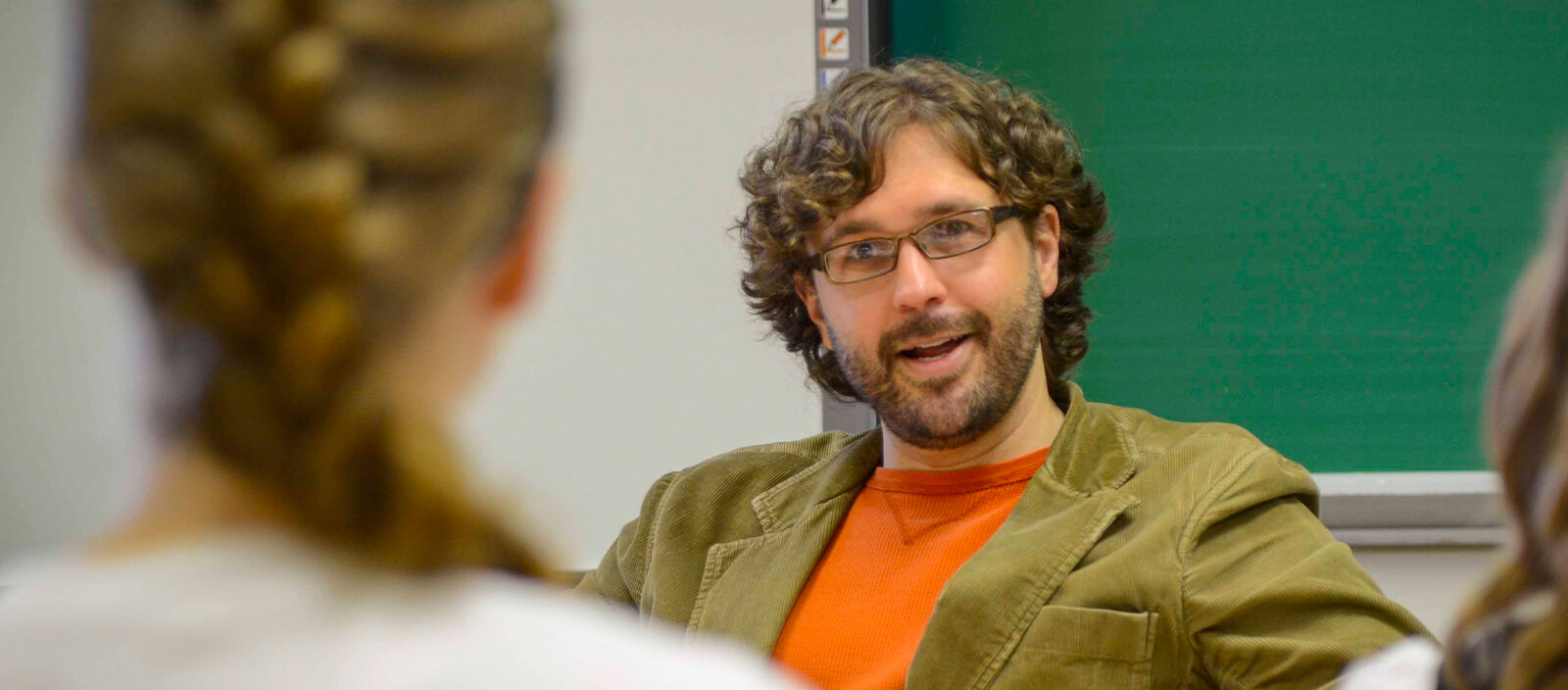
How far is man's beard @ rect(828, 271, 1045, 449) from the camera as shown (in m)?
Answer: 1.61

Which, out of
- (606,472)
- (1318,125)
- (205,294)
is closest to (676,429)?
(606,472)

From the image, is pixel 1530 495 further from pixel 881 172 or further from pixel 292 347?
pixel 881 172

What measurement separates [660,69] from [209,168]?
165cm

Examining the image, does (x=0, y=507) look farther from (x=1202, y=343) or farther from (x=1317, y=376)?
(x=1317, y=376)

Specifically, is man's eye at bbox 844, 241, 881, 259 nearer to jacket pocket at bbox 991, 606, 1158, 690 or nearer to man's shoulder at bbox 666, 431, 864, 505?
man's shoulder at bbox 666, 431, 864, 505

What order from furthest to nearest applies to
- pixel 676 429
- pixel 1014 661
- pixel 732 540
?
pixel 676 429, pixel 732 540, pixel 1014 661

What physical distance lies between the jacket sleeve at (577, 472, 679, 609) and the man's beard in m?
0.34

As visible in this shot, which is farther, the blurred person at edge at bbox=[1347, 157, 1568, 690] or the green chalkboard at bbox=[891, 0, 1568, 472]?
the green chalkboard at bbox=[891, 0, 1568, 472]

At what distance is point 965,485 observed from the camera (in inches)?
64.9

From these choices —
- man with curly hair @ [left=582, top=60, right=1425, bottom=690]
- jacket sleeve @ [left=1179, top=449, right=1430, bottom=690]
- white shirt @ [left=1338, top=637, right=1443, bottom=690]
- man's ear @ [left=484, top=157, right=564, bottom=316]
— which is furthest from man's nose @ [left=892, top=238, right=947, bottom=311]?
man's ear @ [left=484, top=157, right=564, bottom=316]

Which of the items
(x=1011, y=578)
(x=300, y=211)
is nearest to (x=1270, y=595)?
(x=1011, y=578)

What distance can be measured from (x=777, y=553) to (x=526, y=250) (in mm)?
1128

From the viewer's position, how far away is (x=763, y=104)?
6.76 feet

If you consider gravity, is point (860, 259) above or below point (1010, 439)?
above
